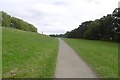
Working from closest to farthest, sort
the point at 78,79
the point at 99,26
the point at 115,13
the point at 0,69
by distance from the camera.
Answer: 1. the point at 78,79
2. the point at 0,69
3. the point at 115,13
4. the point at 99,26

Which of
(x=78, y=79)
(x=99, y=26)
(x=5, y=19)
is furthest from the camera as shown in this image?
(x=5, y=19)

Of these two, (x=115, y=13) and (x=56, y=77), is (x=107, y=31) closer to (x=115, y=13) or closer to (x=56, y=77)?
(x=115, y=13)

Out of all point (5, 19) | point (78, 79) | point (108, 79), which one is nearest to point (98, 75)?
point (108, 79)

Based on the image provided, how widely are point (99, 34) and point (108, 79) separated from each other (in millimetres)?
82412

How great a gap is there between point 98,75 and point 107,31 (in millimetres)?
68454

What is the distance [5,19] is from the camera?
96.6 metres

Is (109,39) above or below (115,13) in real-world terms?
below

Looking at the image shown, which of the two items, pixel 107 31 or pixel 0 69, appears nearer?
pixel 0 69

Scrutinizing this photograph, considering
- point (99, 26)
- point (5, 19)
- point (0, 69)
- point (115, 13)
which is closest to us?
point (0, 69)

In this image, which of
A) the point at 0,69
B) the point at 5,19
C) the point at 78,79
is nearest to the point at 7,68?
the point at 0,69

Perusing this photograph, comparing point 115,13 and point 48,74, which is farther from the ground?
point 115,13

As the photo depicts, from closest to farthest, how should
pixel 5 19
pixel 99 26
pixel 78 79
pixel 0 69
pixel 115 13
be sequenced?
pixel 78 79, pixel 0 69, pixel 115 13, pixel 99 26, pixel 5 19

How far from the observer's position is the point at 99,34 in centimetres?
9394

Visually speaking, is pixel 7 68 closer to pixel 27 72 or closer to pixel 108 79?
pixel 27 72
